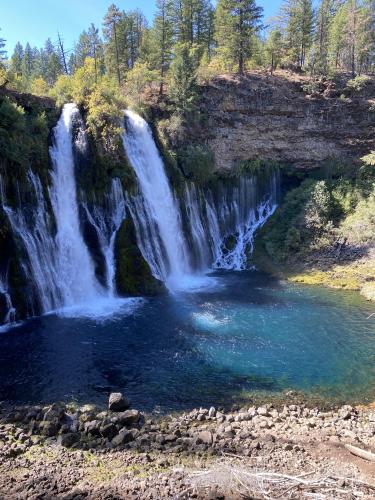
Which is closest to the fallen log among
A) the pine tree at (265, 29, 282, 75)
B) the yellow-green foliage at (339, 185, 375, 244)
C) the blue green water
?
the blue green water

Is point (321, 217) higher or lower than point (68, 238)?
higher

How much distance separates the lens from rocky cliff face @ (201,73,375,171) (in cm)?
3794

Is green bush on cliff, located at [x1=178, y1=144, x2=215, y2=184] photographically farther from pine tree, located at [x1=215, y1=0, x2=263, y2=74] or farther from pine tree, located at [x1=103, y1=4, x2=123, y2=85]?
pine tree, located at [x1=103, y1=4, x2=123, y2=85]

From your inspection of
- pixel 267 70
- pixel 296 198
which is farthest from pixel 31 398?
pixel 267 70

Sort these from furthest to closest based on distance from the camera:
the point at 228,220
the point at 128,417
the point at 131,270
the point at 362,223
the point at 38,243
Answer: the point at 228,220 → the point at 362,223 → the point at 131,270 → the point at 38,243 → the point at 128,417

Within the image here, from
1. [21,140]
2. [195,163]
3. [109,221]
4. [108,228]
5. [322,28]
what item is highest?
[322,28]

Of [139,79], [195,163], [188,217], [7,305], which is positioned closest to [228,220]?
[188,217]

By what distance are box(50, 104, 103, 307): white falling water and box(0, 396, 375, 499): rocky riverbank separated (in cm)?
1090

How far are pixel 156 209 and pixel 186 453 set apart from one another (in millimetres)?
20579

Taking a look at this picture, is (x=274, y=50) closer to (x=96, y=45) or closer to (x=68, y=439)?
(x=96, y=45)

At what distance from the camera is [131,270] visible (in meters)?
25.9

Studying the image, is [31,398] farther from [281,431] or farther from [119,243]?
[119,243]

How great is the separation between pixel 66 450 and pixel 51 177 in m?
17.6

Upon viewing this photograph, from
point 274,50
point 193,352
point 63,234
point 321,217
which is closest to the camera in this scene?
point 193,352
